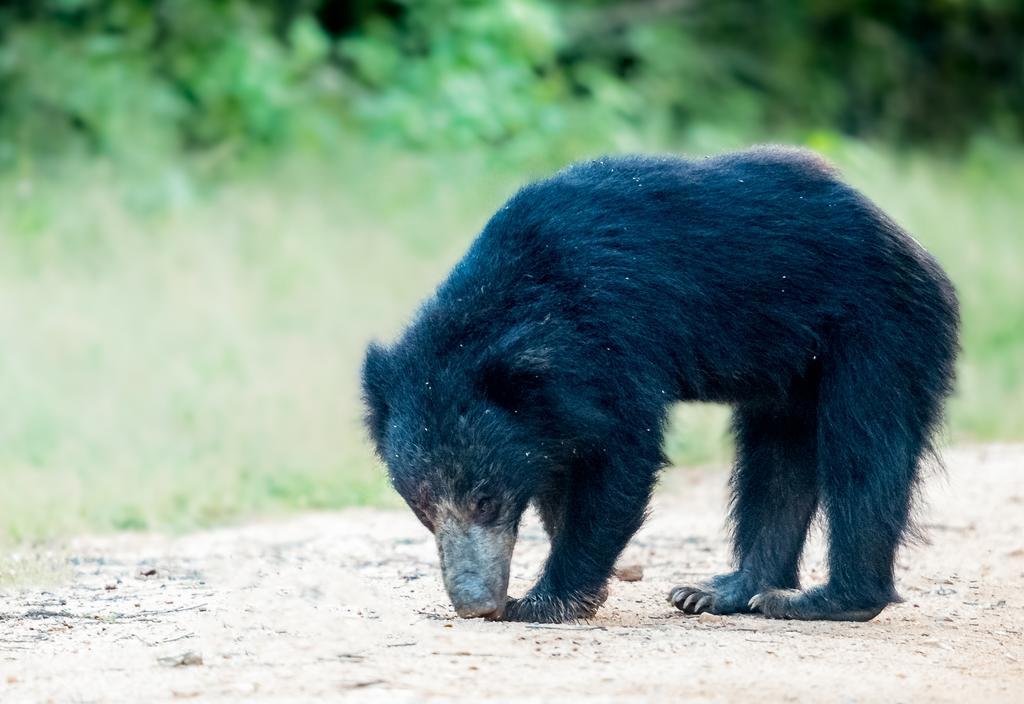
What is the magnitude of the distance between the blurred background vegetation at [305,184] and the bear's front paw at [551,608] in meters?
2.64

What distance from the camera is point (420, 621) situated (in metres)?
4.52

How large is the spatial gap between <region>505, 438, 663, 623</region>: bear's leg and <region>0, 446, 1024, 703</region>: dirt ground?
135 mm

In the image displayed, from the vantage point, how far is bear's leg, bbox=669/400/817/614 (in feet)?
17.5

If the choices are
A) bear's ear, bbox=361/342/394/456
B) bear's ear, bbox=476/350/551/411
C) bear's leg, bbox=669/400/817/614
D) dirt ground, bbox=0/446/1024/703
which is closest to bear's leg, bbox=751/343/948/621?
dirt ground, bbox=0/446/1024/703

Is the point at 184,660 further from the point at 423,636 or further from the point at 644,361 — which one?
the point at 644,361

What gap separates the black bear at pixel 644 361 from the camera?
468cm

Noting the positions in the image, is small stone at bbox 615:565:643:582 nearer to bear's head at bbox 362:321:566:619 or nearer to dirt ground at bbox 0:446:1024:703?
dirt ground at bbox 0:446:1024:703

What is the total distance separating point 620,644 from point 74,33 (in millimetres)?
10346

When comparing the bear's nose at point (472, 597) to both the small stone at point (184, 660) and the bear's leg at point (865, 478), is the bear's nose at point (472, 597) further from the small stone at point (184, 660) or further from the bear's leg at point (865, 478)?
the bear's leg at point (865, 478)

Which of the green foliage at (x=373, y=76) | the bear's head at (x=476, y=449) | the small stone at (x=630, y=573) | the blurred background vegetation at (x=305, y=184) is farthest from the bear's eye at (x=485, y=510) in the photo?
the green foliage at (x=373, y=76)

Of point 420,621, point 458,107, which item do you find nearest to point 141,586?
point 420,621

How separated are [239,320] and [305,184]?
95.2 inches

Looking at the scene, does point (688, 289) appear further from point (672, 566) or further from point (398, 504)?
point (398, 504)

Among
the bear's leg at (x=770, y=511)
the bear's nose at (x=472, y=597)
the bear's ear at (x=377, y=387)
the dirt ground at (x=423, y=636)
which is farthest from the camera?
the bear's leg at (x=770, y=511)
